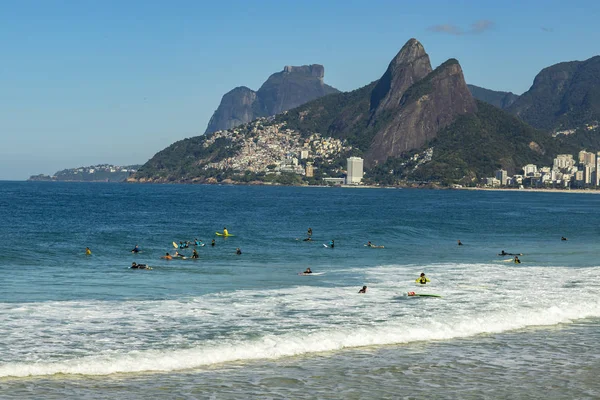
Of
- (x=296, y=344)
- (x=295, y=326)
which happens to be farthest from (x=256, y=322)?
(x=296, y=344)

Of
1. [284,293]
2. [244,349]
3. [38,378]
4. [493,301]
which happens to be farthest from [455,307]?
[38,378]

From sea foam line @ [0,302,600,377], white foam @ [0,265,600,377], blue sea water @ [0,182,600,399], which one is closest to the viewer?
blue sea water @ [0,182,600,399]

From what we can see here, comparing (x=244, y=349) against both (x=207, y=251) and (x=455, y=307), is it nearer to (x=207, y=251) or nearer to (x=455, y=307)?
(x=455, y=307)

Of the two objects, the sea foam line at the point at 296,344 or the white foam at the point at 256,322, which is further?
the white foam at the point at 256,322

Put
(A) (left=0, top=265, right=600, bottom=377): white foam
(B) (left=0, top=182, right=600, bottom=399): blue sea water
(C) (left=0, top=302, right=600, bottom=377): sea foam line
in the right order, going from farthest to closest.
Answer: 1. (A) (left=0, top=265, right=600, bottom=377): white foam
2. (C) (left=0, top=302, right=600, bottom=377): sea foam line
3. (B) (left=0, top=182, right=600, bottom=399): blue sea water

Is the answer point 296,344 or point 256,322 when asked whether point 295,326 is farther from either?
point 296,344

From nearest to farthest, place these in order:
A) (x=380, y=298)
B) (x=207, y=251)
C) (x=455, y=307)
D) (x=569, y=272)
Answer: (x=455, y=307), (x=380, y=298), (x=569, y=272), (x=207, y=251)

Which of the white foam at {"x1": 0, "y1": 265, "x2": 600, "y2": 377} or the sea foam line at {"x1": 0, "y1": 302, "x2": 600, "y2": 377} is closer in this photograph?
the sea foam line at {"x1": 0, "y1": 302, "x2": 600, "y2": 377}

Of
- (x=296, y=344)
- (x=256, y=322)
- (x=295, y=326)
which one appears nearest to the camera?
(x=296, y=344)

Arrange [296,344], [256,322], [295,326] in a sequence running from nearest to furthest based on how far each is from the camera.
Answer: [296,344]
[295,326]
[256,322]

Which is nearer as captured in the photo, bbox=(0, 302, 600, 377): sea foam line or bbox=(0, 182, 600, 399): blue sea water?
bbox=(0, 182, 600, 399): blue sea water

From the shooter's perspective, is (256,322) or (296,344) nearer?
(296,344)
